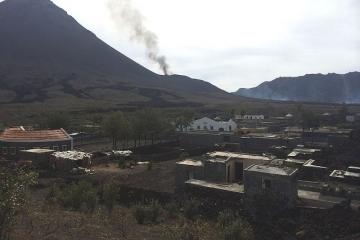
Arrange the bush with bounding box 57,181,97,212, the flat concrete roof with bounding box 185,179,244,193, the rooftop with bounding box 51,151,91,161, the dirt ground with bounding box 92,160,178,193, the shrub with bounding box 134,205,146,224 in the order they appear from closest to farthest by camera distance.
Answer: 1. the shrub with bounding box 134,205,146,224
2. the bush with bounding box 57,181,97,212
3. the flat concrete roof with bounding box 185,179,244,193
4. the dirt ground with bounding box 92,160,178,193
5. the rooftop with bounding box 51,151,91,161

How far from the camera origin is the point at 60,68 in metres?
165

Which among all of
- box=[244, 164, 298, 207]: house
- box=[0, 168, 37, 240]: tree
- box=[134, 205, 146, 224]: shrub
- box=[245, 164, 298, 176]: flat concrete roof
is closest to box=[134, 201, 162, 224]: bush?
box=[134, 205, 146, 224]: shrub

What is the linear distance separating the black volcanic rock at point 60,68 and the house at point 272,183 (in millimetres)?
107855

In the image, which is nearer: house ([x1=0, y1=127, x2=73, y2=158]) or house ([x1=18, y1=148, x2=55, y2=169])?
house ([x1=18, y1=148, x2=55, y2=169])

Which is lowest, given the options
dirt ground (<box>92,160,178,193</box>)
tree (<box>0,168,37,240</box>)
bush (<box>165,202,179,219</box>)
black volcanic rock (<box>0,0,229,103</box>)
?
bush (<box>165,202,179,219</box>)

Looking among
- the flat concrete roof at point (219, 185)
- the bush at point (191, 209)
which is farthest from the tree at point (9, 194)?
the flat concrete roof at point (219, 185)

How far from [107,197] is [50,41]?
177300mm

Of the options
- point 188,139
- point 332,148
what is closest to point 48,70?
point 188,139

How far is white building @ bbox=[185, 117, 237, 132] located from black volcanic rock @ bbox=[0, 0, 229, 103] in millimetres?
66533

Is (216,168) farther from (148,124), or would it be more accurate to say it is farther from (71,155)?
(148,124)

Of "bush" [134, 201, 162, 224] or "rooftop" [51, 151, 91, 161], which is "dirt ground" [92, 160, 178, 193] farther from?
"bush" [134, 201, 162, 224]

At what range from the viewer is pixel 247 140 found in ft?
156

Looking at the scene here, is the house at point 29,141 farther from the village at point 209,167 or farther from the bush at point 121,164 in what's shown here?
the bush at point 121,164

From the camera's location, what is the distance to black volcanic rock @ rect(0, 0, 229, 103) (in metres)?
138
